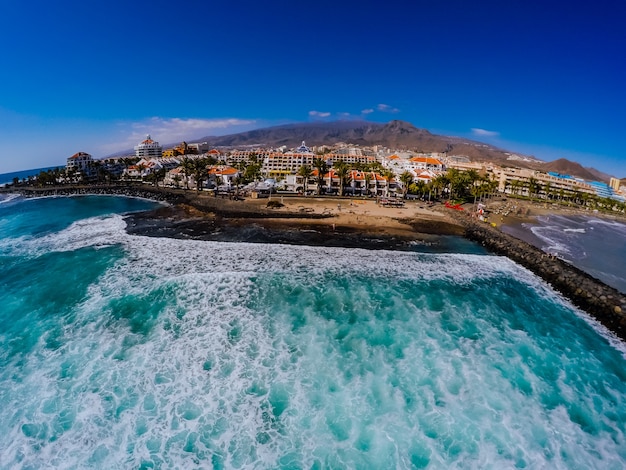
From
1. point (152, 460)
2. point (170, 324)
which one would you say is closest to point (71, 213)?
point (170, 324)

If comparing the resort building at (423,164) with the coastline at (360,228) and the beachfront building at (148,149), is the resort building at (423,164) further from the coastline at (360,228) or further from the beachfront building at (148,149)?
the beachfront building at (148,149)

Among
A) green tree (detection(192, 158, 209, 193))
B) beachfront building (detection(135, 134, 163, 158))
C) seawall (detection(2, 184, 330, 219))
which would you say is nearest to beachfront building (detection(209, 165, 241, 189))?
green tree (detection(192, 158, 209, 193))

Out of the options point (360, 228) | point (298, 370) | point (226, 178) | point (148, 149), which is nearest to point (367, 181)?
point (360, 228)

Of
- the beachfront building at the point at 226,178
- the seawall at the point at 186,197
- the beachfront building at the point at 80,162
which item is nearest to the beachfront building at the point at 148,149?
the beachfront building at the point at 80,162

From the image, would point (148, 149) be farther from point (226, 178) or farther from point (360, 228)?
point (360, 228)

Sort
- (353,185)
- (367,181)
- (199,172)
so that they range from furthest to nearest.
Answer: (199,172)
(353,185)
(367,181)

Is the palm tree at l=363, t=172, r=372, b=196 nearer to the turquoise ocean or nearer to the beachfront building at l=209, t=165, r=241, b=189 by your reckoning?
the beachfront building at l=209, t=165, r=241, b=189
